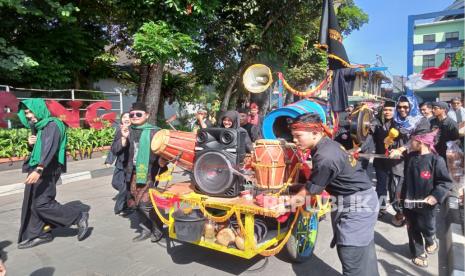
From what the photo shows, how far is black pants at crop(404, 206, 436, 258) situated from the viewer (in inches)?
145

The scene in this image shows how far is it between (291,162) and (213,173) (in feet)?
2.53

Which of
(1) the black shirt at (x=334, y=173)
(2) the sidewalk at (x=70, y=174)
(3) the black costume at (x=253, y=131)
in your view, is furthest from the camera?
(2) the sidewalk at (x=70, y=174)

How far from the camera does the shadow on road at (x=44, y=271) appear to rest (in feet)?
11.3

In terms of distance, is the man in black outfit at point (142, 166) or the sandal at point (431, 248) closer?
the sandal at point (431, 248)

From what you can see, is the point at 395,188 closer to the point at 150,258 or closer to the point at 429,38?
the point at 150,258

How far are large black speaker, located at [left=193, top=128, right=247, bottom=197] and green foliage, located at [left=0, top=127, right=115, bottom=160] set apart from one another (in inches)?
275

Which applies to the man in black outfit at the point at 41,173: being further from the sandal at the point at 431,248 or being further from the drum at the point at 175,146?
the sandal at the point at 431,248

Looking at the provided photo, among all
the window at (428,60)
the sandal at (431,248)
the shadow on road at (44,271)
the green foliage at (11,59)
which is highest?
the window at (428,60)

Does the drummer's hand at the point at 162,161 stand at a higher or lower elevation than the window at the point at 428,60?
lower

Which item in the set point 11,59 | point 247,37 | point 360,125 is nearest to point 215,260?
point 360,125

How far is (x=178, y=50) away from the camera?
9.04 m

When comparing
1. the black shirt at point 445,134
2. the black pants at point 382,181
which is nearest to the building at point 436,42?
the black shirt at point 445,134

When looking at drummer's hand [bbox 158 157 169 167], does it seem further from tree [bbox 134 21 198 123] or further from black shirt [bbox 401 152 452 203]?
tree [bbox 134 21 198 123]

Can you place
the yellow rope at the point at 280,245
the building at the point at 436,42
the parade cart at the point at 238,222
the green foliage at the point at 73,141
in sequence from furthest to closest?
1. the building at the point at 436,42
2. the green foliage at the point at 73,141
3. the yellow rope at the point at 280,245
4. the parade cart at the point at 238,222
